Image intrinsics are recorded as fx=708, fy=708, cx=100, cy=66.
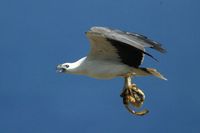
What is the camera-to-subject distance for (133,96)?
11312mm

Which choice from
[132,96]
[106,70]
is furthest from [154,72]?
[132,96]

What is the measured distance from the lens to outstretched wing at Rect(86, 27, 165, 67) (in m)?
12.1

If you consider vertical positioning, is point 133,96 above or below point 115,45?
below

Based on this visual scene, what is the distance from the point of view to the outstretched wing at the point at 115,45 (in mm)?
12098

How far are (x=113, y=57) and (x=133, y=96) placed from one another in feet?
4.84

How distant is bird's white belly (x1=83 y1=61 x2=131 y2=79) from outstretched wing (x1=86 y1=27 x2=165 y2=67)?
0.17 metres

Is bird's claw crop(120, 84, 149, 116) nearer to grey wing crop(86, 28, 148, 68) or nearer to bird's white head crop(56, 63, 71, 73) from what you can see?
grey wing crop(86, 28, 148, 68)

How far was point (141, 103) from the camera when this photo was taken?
440 inches

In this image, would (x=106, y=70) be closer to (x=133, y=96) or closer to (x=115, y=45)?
(x=115, y=45)

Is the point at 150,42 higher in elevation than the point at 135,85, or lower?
higher

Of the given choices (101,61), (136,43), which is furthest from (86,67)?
(136,43)

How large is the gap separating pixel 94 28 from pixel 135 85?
142 centimetres

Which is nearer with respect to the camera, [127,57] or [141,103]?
[141,103]

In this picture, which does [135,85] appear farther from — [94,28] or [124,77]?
[94,28]
